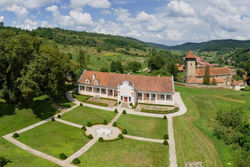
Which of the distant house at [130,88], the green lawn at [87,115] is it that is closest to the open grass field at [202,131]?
the distant house at [130,88]

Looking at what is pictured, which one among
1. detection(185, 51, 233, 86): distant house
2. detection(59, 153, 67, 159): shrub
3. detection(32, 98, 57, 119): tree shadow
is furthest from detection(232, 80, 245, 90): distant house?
detection(59, 153, 67, 159): shrub

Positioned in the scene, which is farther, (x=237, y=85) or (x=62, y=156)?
(x=237, y=85)

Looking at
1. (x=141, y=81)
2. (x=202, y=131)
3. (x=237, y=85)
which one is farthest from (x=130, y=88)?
(x=237, y=85)

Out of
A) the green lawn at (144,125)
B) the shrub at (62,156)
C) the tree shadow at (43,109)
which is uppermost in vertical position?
the tree shadow at (43,109)

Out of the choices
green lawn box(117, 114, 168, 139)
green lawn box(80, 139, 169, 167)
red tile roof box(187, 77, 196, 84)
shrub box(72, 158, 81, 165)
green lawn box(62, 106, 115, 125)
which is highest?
red tile roof box(187, 77, 196, 84)

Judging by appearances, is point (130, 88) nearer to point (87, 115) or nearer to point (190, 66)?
point (87, 115)

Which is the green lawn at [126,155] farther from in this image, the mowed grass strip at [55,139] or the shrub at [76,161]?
the mowed grass strip at [55,139]

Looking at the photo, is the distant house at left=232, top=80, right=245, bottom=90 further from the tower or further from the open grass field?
the open grass field
